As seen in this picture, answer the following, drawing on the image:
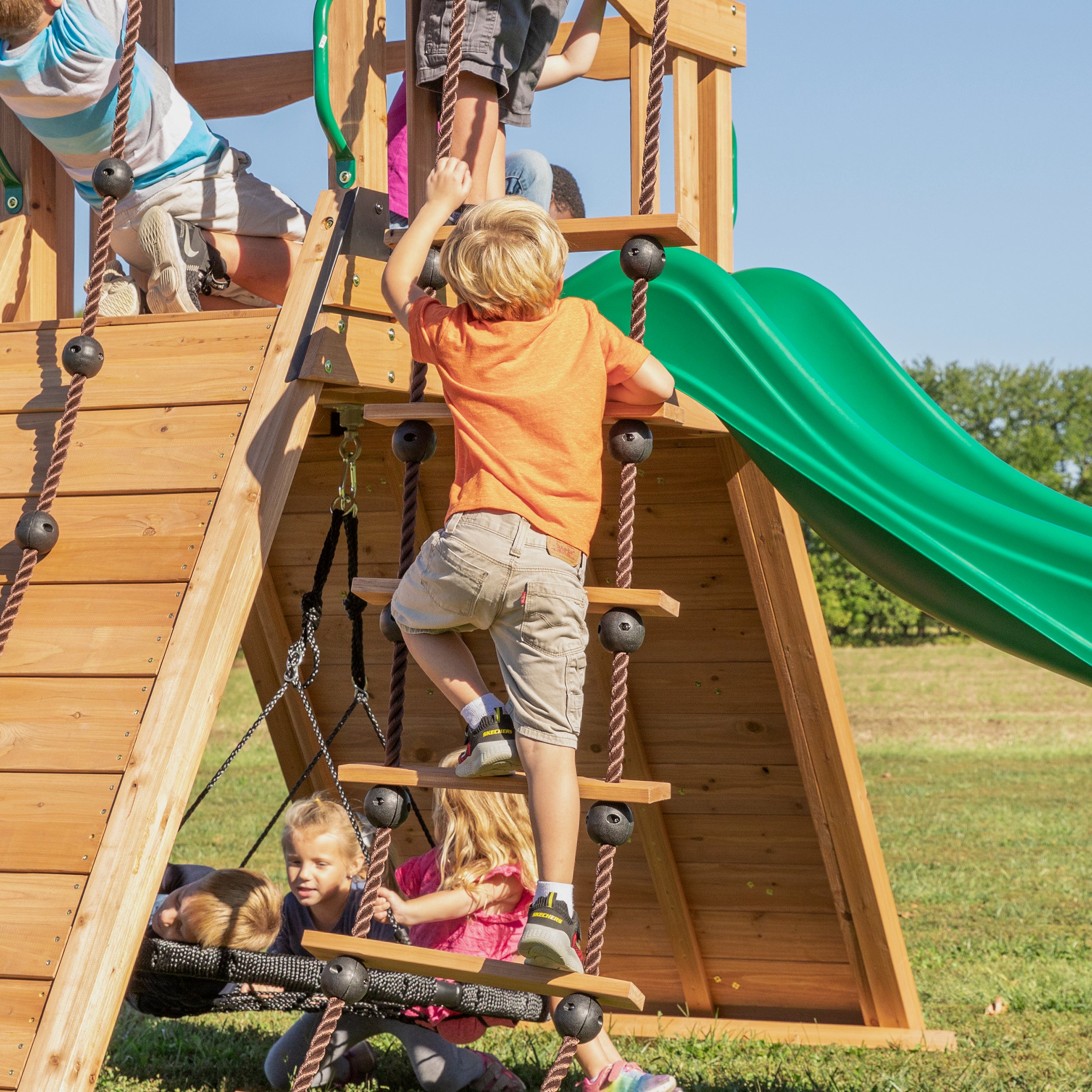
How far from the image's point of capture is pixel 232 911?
405 cm

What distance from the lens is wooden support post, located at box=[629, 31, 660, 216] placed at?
3.79 m

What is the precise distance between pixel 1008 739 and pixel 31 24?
15043 mm

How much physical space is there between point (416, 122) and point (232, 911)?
2.30 meters

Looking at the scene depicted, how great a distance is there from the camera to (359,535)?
5.21 meters

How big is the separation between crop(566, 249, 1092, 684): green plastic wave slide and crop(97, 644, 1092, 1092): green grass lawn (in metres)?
1.77

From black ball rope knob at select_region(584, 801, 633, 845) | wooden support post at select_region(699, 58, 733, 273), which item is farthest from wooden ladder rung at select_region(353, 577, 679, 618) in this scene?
wooden support post at select_region(699, 58, 733, 273)

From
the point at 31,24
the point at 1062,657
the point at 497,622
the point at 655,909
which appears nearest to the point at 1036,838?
the point at 655,909

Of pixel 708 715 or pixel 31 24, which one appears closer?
pixel 31 24

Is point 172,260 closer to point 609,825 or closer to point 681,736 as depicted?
point 609,825

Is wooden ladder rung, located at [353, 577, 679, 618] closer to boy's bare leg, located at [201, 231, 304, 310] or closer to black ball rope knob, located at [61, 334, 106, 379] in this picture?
black ball rope knob, located at [61, 334, 106, 379]

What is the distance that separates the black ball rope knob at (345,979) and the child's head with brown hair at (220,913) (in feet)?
3.70

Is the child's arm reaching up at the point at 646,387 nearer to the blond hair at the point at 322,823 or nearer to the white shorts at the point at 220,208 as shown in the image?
the white shorts at the point at 220,208

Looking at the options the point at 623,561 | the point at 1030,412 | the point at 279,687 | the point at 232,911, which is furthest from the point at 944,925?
the point at 1030,412

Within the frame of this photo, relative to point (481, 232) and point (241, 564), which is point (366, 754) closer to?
point (241, 564)
